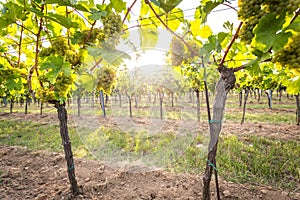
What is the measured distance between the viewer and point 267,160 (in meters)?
4.64

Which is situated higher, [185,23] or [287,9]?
[185,23]

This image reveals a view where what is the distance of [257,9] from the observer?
85cm

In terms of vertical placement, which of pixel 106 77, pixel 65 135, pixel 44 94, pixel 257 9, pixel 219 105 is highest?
pixel 257 9

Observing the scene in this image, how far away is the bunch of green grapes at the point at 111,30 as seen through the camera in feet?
3.54

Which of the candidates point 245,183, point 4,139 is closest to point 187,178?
point 245,183

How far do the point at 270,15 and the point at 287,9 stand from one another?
0.06m

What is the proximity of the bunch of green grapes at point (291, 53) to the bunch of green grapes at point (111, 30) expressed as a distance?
0.82m

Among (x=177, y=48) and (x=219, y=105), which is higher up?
(x=177, y=48)

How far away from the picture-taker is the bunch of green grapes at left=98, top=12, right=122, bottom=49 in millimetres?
1080

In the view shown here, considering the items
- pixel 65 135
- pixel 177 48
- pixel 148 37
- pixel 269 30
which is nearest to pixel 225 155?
pixel 65 135

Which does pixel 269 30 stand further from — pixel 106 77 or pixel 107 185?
pixel 107 185

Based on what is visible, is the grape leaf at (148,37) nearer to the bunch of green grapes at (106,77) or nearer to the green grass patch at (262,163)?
the bunch of green grapes at (106,77)

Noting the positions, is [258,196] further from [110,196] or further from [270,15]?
[270,15]

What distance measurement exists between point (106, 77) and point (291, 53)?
1.04 metres
